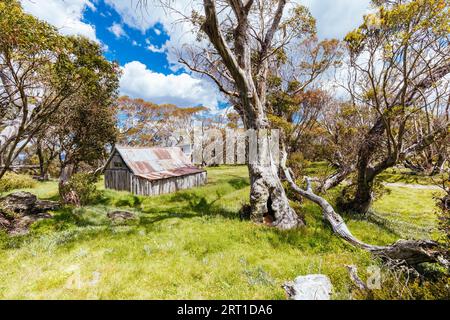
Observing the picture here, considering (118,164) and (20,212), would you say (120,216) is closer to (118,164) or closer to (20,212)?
(20,212)

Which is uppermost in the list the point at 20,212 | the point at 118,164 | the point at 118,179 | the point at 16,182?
the point at 118,164

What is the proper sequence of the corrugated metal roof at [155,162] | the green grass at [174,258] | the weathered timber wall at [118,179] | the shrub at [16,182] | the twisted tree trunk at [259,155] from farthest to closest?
1. the shrub at [16,182]
2. the corrugated metal roof at [155,162]
3. the weathered timber wall at [118,179]
4. the twisted tree trunk at [259,155]
5. the green grass at [174,258]

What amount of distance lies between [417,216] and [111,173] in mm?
23911

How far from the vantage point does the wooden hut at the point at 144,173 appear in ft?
60.7

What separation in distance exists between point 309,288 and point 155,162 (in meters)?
20.4

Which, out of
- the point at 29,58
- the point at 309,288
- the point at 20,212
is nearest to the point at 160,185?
the point at 20,212

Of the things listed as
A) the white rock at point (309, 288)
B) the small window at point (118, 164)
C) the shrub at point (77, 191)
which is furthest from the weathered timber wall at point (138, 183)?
the white rock at point (309, 288)

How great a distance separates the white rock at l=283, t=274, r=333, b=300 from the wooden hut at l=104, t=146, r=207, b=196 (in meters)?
15.9

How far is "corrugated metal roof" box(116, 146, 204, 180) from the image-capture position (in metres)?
19.2

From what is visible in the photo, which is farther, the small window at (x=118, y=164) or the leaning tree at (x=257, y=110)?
the small window at (x=118, y=164)

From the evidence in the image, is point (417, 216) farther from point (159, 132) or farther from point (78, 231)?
point (159, 132)

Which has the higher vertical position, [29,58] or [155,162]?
[29,58]

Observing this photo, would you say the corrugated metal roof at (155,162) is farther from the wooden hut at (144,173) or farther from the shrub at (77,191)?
the shrub at (77,191)

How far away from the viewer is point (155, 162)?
22.3 meters
